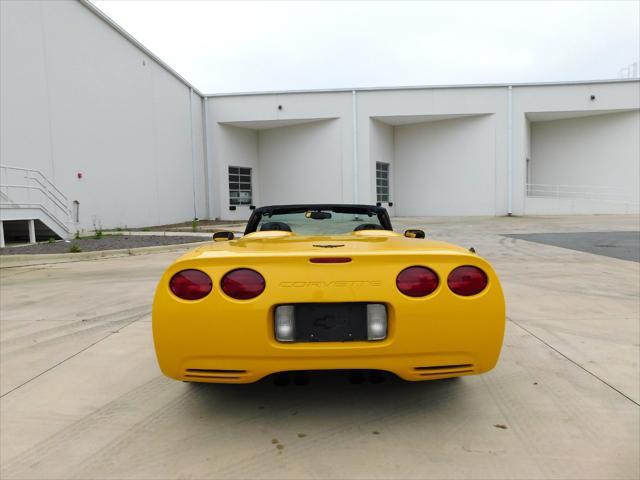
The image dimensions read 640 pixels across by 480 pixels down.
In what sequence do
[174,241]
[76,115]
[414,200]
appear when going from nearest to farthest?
1. [174,241]
2. [76,115]
3. [414,200]

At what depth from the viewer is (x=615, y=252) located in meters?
8.91

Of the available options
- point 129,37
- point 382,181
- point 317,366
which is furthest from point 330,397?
point 382,181

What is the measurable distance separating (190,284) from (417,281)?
3.57 ft

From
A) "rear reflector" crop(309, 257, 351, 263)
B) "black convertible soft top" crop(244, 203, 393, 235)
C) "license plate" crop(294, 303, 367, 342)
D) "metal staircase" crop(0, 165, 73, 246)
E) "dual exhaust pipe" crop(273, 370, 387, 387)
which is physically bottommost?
"dual exhaust pipe" crop(273, 370, 387, 387)

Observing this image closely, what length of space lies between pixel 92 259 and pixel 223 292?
814 cm

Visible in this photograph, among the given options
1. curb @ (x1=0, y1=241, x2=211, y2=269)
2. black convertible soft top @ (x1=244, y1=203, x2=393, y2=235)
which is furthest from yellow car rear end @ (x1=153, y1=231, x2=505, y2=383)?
curb @ (x1=0, y1=241, x2=211, y2=269)

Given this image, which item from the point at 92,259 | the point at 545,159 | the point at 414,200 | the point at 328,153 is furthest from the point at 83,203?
the point at 545,159

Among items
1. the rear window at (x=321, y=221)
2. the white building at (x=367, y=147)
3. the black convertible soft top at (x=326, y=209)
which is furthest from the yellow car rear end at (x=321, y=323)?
the white building at (x=367, y=147)

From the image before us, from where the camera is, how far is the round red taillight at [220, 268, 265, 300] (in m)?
2.11

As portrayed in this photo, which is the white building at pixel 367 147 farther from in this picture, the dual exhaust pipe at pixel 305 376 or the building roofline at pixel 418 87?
the dual exhaust pipe at pixel 305 376

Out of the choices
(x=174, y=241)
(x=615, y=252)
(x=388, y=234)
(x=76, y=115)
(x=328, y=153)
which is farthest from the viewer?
(x=328, y=153)

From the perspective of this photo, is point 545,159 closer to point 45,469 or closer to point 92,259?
point 92,259

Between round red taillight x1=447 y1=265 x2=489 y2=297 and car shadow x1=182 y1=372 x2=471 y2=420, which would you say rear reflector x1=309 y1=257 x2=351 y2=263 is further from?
car shadow x1=182 y1=372 x2=471 y2=420

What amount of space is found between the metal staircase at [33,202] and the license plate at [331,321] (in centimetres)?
998
